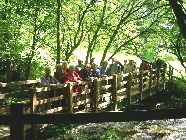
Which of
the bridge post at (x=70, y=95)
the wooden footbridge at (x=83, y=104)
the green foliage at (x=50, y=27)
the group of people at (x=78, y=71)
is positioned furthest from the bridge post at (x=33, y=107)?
the green foliage at (x=50, y=27)

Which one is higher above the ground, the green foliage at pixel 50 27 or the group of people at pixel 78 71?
the green foliage at pixel 50 27

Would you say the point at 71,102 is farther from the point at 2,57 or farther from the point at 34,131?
the point at 2,57

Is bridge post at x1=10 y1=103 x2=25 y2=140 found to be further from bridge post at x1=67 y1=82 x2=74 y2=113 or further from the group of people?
bridge post at x1=67 y1=82 x2=74 y2=113

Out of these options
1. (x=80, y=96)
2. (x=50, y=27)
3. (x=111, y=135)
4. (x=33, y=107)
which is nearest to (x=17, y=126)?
(x=33, y=107)

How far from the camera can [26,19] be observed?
20.1m

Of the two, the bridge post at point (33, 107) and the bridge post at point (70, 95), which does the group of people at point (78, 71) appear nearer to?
the bridge post at point (70, 95)

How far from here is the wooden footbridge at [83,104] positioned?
4.58m

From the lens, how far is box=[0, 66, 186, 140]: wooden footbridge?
4.58 metres

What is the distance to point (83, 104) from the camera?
1440cm

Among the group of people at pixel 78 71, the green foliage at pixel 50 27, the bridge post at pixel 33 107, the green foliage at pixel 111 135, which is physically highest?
the green foliage at pixel 50 27

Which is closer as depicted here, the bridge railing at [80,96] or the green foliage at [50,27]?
the bridge railing at [80,96]

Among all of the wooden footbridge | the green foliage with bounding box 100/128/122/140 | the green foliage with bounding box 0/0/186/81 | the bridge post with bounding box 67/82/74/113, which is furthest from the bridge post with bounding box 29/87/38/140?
the green foliage with bounding box 0/0/186/81

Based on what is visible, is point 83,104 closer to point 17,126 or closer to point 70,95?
point 70,95

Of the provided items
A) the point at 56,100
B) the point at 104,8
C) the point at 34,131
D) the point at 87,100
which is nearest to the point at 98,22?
the point at 104,8
